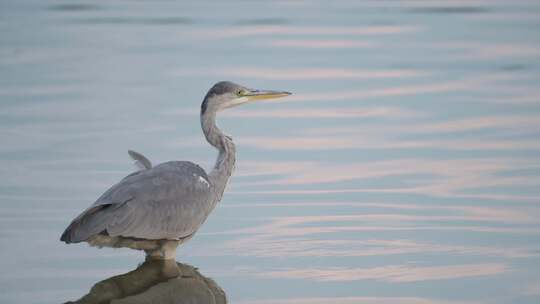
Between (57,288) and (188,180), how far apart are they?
1.38 metres

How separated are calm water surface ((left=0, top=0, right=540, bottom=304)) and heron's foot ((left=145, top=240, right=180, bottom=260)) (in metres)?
0.11

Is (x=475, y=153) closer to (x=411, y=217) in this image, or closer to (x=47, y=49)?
(x=411, y=217)

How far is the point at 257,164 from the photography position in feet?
38.9

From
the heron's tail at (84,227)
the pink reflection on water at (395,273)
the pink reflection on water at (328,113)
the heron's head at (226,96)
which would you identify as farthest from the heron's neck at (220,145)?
the pink reflection on water at (328,113)

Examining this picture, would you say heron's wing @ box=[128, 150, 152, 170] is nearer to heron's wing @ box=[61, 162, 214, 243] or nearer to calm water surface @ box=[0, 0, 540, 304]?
heron's wing @ box=[61, 162, 214, 243]

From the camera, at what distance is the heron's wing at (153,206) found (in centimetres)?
884

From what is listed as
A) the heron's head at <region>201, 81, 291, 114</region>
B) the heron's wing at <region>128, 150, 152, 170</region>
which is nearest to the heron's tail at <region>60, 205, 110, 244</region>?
the heron's wing at <region>128, 150, 152, 170</region>

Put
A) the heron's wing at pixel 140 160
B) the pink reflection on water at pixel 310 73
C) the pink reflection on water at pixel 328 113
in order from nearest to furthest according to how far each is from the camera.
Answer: the heron's wing at pixel 140 160 → the pink reflection on water at pixel 328 113 → the pink reflection on water at pixel 310 73

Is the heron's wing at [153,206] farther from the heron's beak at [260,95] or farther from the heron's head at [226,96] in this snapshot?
the heron's beak at [260,95]

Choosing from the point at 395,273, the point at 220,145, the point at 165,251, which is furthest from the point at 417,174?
the point at 165,251

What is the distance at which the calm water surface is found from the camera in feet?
29.7

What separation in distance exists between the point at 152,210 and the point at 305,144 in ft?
11.8

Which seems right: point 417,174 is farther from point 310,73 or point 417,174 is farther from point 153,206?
point 310,73

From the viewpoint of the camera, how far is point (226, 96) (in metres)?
10.4
